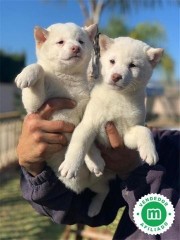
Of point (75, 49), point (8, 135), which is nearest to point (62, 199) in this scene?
point (75, 49)

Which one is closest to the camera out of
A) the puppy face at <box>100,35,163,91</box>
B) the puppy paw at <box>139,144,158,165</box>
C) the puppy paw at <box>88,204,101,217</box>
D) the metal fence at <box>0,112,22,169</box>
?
the puppy paw at <box>139,144,158,165</box>

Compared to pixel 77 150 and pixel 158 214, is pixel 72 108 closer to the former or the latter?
pixel 77 150

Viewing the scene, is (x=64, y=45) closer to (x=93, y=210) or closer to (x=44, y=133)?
(x=44, y=133)

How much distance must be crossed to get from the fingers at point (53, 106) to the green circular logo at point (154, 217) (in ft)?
1.66

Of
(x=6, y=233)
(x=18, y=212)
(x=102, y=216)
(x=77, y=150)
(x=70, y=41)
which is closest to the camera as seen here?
(x=77, y=150)

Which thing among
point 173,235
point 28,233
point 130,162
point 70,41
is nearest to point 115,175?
point 130,162

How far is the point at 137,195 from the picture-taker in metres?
1.82

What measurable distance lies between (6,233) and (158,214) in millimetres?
2934

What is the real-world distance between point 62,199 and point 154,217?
0.43m

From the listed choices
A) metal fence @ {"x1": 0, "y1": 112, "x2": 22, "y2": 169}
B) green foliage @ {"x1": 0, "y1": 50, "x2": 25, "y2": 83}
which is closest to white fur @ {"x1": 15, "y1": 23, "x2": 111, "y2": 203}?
metal fence @ {"x1": 0, "y1": 112, "x2": 22, "y2": 169}

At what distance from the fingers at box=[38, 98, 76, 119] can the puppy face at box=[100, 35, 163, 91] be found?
0.59 feet

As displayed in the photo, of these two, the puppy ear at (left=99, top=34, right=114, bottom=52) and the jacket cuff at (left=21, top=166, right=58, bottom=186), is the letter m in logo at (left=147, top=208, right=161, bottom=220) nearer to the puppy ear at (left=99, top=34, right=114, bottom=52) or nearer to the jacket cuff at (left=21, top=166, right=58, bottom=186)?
the jacket cuff at (left=21, top=166, right=58, bottom=186)

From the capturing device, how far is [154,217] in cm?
185

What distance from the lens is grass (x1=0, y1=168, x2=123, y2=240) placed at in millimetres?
4414
